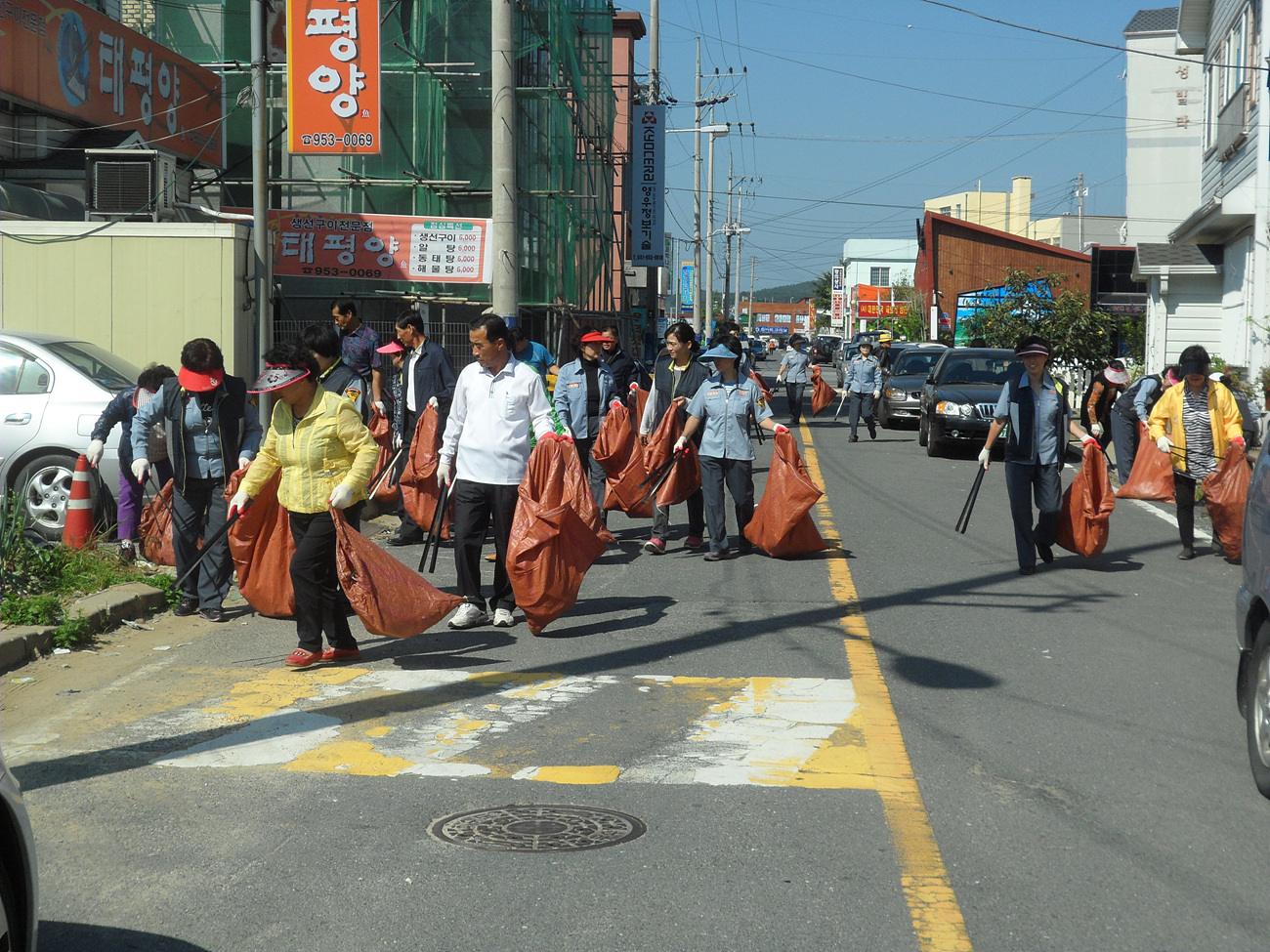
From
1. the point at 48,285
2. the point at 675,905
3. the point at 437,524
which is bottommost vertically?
the point at 675,905

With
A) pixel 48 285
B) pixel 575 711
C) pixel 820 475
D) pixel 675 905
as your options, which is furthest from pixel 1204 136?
pixel 675 905

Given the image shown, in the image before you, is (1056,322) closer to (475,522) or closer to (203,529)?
(475,522)

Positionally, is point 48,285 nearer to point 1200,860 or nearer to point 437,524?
point 437,524

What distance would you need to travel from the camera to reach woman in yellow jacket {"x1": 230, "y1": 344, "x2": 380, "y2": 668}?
22.7 ft

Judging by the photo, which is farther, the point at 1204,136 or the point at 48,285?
the point at 1204,136

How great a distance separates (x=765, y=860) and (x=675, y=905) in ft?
1.53

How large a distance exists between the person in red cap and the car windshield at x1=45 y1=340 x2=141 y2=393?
97.2 inches

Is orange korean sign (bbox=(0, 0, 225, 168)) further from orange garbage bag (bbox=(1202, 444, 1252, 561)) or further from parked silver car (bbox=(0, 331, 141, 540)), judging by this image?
orange garbage bag (bbox=(1202, 444, 1252, 561))

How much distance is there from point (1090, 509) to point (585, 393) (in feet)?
14.1

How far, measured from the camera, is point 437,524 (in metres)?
8.57

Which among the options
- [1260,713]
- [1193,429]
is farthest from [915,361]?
[1260,713]

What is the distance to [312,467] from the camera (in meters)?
6.95

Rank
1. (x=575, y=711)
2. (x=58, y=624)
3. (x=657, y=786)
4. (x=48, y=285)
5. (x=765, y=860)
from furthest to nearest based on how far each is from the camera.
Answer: (x=48, y=285) < (x=58, y=624) < (x=575, y=711) < (x=657, y=786) < (x=765, y=860)

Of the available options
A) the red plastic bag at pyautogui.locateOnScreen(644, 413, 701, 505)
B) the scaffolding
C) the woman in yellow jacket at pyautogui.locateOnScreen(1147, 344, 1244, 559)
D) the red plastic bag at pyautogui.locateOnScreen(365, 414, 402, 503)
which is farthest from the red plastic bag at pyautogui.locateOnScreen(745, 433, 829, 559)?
the scaffolding
